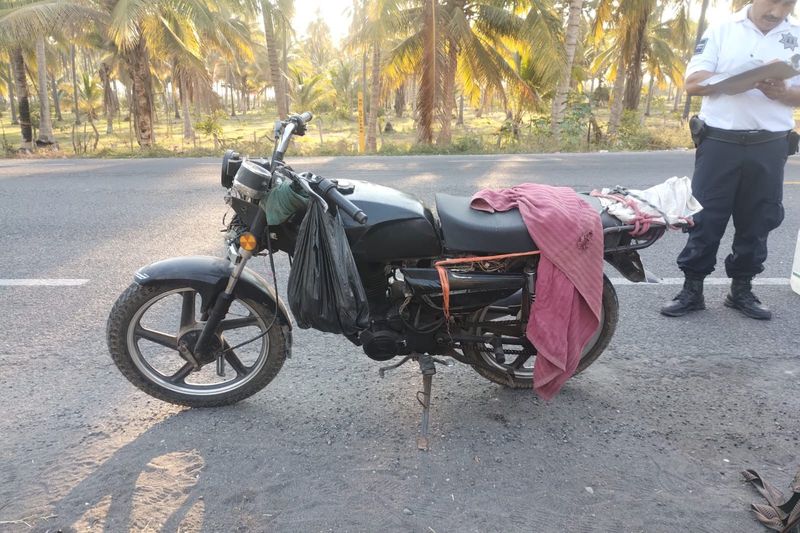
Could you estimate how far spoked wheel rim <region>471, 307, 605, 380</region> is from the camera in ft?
9.14

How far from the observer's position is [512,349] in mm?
2848

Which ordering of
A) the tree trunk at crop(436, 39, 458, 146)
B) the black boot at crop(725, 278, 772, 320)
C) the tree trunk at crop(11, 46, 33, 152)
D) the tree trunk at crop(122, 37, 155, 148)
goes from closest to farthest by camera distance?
the black boot at crop(725, 278, 772, 320)
the tree trunk at crop(436, 39, 458, 146)
the tree trunk at crop(122, 37, 155, 148)
the tree trunk at crop(11, 46, 33, 152)

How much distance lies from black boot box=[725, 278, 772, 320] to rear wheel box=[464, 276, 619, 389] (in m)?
1.63

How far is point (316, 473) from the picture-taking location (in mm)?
2396

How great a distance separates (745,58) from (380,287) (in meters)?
2.74

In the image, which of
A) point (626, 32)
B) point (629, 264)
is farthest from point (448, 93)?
point (629, 264)

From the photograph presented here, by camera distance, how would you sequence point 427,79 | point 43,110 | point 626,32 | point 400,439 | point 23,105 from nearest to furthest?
point 400,439 < point 427,79 < point 23,105 < point 626,32 < point 43,110

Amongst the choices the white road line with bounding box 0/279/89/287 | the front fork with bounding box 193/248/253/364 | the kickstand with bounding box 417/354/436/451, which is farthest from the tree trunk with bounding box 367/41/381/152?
the kickstand with bounding box 417/354/436/451

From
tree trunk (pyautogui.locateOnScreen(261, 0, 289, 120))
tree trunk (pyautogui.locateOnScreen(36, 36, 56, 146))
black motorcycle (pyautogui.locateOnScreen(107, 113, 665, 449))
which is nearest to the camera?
black motorcycle (pyautogui.locateOnScreen(107, 113, 665, 449))

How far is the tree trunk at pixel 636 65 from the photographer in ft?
54.9

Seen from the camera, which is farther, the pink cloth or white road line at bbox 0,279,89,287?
white road line at bbox 0,279,89,287

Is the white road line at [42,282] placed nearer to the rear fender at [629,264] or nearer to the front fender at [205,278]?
the front fender at [205,278]

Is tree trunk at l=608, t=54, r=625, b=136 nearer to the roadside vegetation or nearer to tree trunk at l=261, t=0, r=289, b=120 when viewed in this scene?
the roadside vegetation

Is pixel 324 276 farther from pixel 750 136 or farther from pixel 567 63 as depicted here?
pixel 567 63
